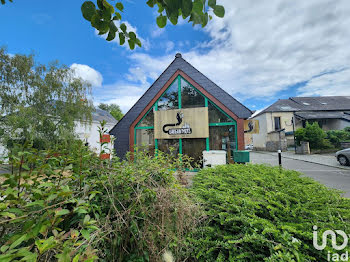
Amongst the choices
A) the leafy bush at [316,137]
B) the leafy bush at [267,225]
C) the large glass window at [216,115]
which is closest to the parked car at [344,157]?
the large glass window at [216,115]

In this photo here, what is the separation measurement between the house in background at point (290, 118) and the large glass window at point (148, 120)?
19.2m

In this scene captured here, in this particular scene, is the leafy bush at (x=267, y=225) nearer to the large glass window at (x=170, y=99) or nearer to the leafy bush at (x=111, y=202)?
the leafy bush at (x=111, y=202)

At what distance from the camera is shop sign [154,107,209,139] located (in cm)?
828

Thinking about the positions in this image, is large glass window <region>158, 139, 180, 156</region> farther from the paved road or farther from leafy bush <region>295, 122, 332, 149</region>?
leafy bush <region>295, 122, 332, 149</region>

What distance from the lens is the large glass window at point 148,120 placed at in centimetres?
907

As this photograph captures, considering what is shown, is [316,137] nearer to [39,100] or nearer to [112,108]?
[39,100]

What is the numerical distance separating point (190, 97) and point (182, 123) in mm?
1538

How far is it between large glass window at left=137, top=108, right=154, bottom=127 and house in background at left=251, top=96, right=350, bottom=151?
62.8 ft

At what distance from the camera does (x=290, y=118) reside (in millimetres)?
24078

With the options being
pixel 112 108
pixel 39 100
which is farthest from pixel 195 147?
pixel 112 108

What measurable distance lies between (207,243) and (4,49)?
47.9ft

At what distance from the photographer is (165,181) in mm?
1660

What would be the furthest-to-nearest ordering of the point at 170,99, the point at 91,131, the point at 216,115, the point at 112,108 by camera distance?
the point at 112,108
the point at 91,131
the point at 170,99
the point at 216,115

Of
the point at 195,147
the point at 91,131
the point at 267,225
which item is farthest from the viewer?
the point at 91,131
